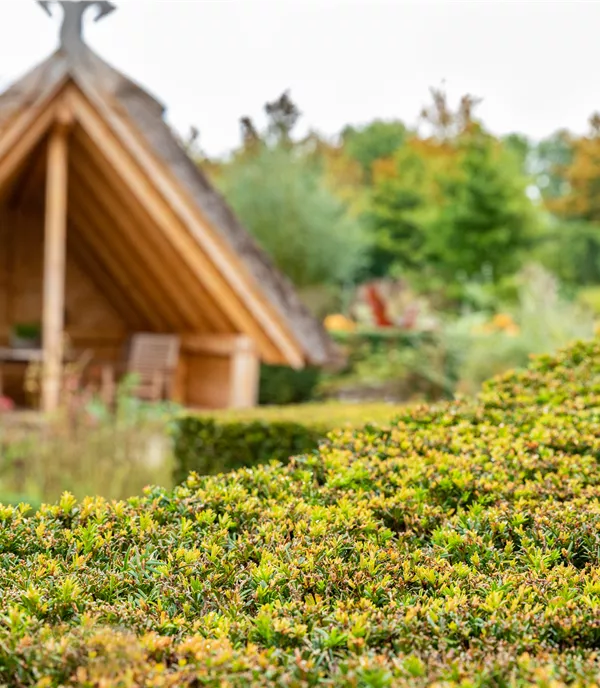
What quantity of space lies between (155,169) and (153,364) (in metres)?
2.71

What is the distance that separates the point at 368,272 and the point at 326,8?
2804 cm

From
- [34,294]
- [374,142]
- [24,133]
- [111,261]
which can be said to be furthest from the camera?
[374,142]

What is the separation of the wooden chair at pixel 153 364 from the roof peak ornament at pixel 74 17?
3.50 m

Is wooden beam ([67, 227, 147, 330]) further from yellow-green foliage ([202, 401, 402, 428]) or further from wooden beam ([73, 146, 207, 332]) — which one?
yellow-green foliage ([202, 401, 402, 428])

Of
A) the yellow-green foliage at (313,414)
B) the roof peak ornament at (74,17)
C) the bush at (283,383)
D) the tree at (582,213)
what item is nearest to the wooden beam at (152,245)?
the roof peak ornament at (74,17)

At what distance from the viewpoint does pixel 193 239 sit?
28.9ft

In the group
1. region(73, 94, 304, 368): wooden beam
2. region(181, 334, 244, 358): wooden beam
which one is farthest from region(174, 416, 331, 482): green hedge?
region(181, 334, 244, 358): wooden beam

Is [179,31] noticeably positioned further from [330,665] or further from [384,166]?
[384,166]

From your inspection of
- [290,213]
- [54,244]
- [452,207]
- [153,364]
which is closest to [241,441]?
Answer: [54,244]

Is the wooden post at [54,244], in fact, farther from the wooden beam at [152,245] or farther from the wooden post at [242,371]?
the wooden post at [242,371]

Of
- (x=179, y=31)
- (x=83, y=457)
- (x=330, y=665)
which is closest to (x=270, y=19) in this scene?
(x=179, y=31)

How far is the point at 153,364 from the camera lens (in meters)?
10.6

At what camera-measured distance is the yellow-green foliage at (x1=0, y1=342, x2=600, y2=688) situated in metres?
1.67

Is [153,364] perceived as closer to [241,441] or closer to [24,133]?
[24,133]
